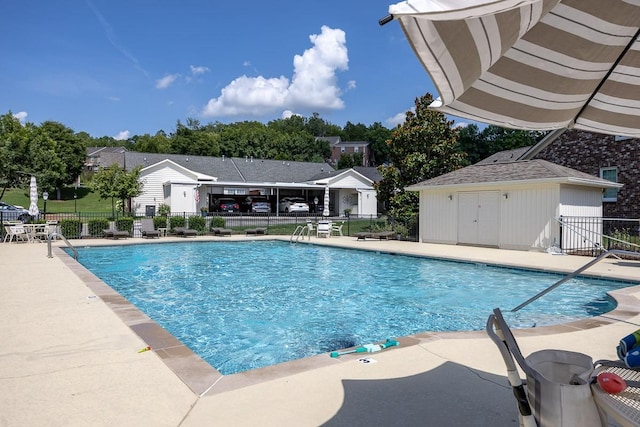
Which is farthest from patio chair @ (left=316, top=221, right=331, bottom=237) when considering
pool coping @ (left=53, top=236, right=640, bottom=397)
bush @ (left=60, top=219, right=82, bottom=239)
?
pool coping @ (left=53, top=236, right=640, bottom=397)

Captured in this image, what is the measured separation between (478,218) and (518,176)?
2234mm

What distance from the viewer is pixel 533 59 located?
2691 millimetres

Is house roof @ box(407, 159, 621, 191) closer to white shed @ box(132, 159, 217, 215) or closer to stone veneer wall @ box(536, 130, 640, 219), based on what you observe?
stone veneer wall @ box(536, 130, 640, 219)

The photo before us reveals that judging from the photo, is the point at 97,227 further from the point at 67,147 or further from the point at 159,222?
the point at 67,147

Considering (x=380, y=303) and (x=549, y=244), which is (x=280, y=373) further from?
(x=549, y=244)

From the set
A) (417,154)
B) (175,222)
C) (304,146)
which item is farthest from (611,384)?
(304,146)

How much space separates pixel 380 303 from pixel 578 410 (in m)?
6.87

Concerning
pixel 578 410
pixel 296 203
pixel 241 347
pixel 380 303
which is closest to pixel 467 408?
pixel 578 410

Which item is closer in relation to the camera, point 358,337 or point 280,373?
point 280,373

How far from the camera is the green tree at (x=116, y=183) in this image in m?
28.8

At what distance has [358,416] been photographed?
294cm

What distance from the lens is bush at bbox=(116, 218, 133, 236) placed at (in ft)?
66.5

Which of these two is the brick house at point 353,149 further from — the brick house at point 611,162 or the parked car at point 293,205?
the brick house at point 611,162

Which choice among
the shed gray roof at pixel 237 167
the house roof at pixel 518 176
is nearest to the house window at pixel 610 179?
the house roof at pixel 518 176
